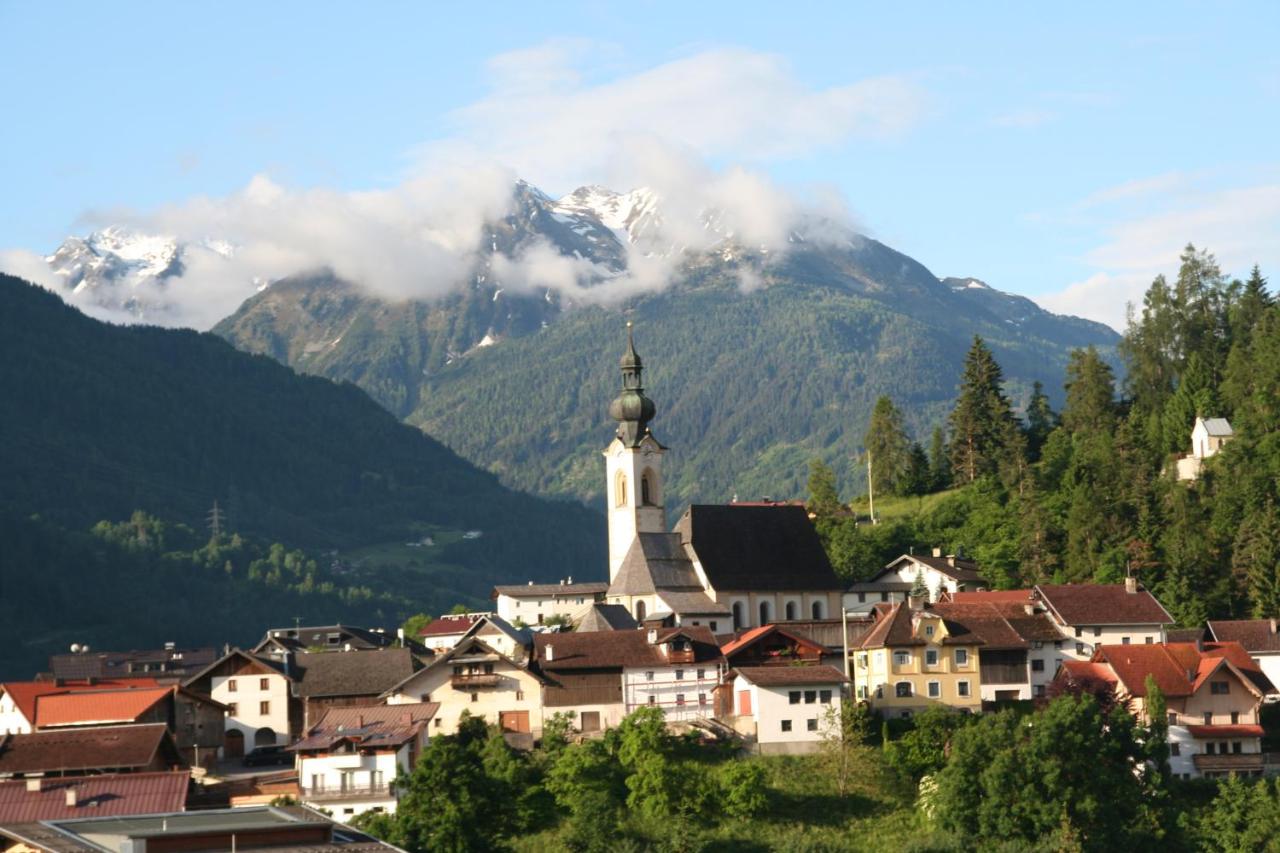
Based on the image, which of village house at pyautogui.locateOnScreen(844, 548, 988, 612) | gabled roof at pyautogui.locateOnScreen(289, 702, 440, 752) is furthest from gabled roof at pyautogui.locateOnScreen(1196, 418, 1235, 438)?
gabled roof at pyautogui.locateOnScreen(289, 702, 440, 752)

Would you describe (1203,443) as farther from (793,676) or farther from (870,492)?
(793,676)

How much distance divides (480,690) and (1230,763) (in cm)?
2878

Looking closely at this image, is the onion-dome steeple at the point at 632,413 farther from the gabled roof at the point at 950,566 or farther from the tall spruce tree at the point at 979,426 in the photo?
the tall spruce tree at the point at 979,426

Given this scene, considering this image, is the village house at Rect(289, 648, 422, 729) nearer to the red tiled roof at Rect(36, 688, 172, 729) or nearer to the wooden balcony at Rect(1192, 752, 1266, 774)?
the red tiled roof at Rect(36, 688, 172, 729)

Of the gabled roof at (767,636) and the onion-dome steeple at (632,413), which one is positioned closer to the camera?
the gabled roof at (767,636)

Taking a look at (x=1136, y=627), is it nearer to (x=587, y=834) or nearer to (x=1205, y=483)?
(x=1205, y=483)

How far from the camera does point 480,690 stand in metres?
90.7

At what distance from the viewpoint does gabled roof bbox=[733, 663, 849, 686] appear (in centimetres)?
8719

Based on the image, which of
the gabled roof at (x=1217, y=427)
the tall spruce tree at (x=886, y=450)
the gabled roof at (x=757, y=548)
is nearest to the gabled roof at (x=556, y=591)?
the tall spruce tree at (x=886, y=450)

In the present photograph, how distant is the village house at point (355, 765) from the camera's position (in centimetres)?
8075

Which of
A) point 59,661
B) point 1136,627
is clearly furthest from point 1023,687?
point 59,661

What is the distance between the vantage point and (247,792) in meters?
81.3

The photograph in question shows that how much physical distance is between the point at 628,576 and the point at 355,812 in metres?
36.8

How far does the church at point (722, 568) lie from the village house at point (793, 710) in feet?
77.3
